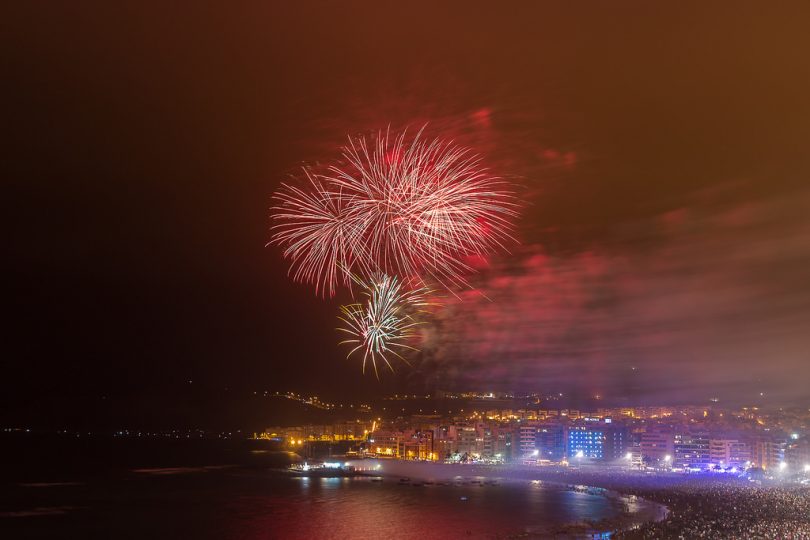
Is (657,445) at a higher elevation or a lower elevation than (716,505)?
higher

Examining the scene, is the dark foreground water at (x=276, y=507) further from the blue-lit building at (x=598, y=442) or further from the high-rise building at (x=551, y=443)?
the blue-lit building at (x=598, y=442)

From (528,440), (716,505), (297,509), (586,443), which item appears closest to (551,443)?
(528,440)

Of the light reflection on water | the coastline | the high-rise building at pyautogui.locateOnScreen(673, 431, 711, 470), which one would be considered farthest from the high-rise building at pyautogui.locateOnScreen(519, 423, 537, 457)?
the light reflection on water

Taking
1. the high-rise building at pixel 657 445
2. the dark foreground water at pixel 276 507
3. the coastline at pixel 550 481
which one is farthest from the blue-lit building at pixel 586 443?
the dark foreground water at pixel 276 507

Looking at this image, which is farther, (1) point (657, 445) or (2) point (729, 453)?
(1) point (657, 445)

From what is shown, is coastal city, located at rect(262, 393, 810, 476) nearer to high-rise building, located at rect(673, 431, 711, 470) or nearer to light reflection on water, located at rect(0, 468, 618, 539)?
high-rise building, located at rect(673, 431, 711, 470)

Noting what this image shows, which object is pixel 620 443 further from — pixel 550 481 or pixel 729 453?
pixel 550 481
